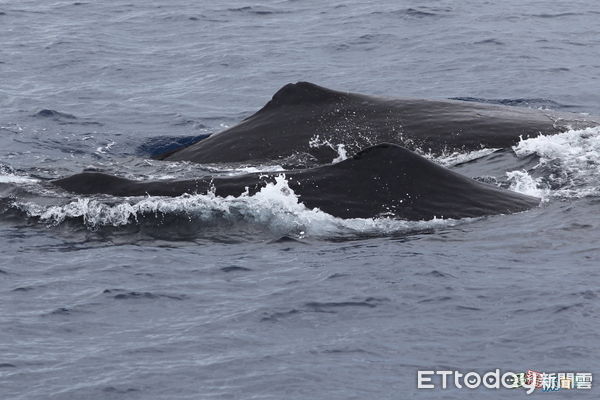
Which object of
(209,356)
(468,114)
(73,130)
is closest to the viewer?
(209,356)

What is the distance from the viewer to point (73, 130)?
18.2 m

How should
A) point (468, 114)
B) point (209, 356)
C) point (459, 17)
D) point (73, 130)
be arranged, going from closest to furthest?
point (209, 356), point (468, 114), point (73, 130), point (459, 17)

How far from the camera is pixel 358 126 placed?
1400 centimetres

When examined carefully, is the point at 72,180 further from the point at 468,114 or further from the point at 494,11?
the point at 494,11

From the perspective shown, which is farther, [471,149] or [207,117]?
[207,117]

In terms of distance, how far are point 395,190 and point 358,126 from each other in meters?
2.56

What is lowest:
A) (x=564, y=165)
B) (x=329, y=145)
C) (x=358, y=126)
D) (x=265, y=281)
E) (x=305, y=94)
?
(x=265, y=281)


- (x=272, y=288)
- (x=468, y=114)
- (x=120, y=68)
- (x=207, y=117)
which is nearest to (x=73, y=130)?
(x=207, y=117)

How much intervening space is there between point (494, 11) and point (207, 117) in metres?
9.57

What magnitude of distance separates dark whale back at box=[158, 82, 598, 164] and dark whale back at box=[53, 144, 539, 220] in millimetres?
1815

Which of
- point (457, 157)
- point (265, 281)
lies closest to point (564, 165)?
point (457, 157)

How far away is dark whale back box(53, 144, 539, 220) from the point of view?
1144 centimetres

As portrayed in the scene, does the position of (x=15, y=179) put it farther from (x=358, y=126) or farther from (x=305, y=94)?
(x=358, y=126)

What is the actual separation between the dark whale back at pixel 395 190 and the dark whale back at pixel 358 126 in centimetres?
181
